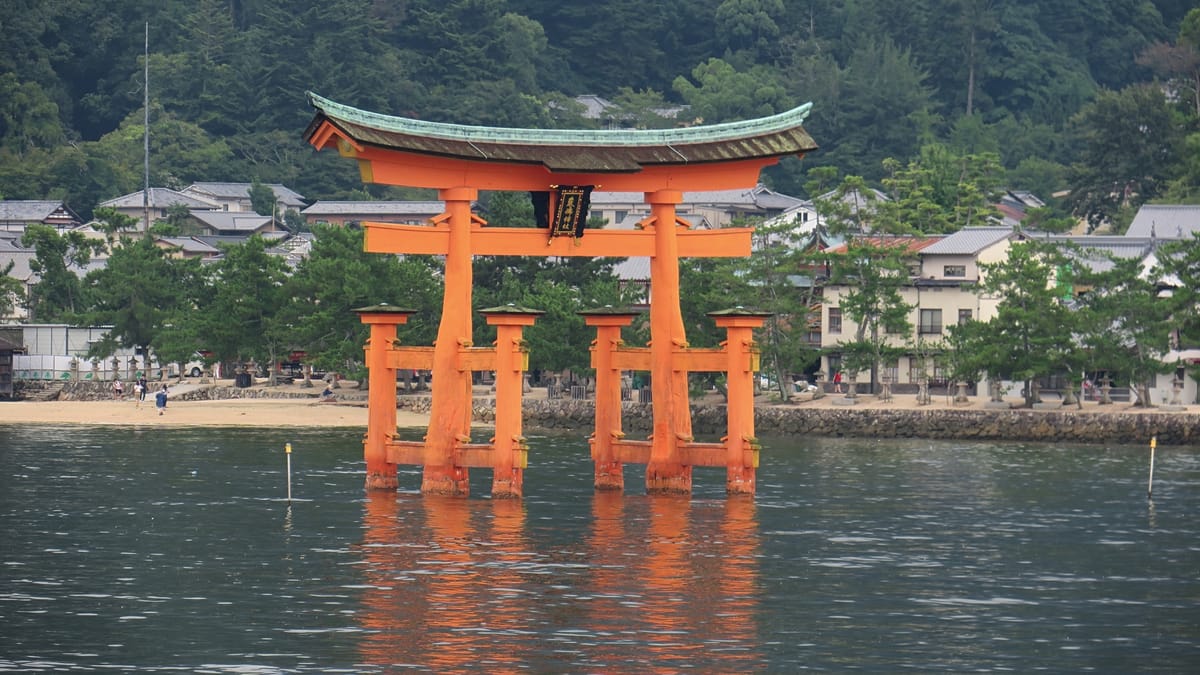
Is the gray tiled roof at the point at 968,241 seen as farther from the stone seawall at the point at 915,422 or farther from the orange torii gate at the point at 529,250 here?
the orange torii gate at the point at 529,250

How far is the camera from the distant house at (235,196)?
138m

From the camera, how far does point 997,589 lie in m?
40.7

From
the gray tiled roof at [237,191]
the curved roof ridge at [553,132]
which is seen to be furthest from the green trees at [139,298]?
the curved roof ridge at [553,132]

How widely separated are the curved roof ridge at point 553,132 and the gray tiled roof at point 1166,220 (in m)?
54.1

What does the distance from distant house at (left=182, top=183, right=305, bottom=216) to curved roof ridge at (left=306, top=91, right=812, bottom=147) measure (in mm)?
87968

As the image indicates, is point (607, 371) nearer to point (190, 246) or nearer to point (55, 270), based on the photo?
point (55, 270)

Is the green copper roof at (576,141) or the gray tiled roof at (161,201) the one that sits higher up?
the gray tiled roof at (161,201)

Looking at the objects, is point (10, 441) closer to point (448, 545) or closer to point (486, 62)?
point (448, 545)

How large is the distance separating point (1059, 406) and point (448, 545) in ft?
141

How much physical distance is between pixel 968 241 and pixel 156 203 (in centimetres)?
6036

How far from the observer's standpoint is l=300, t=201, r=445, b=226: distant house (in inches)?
5226

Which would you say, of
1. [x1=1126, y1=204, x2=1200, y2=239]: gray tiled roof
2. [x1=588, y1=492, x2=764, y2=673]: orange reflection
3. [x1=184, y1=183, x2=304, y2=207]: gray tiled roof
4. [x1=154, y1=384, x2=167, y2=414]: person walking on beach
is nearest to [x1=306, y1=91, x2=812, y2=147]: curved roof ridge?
[x1=588, y1=492, x2=764, y2=673]: orange reflection

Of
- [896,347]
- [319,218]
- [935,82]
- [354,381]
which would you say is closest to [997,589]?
[896,347]

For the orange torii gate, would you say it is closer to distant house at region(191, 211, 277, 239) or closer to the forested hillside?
distant house at region(191, 211, 277, 239)
